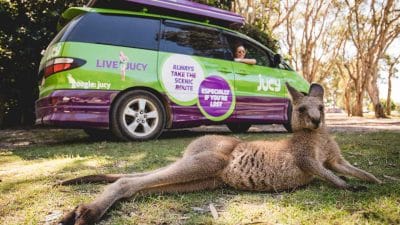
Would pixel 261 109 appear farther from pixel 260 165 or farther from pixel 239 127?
pixel 260 165

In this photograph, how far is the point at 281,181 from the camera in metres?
2.98

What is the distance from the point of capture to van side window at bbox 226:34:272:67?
8.00m

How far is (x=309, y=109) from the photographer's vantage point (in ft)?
10.1

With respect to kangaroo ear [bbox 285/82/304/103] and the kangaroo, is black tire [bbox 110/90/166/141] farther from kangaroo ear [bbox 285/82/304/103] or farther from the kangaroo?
kangaroo ear [bbox 285/82/304/103]

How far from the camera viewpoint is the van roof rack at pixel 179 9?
6746 mm

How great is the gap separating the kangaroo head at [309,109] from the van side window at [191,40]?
395cm

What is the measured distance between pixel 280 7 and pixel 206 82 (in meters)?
17.2

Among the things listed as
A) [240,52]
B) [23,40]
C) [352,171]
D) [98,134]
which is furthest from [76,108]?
[23,40]

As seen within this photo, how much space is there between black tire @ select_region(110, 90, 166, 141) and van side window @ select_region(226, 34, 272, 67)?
227 centimetres

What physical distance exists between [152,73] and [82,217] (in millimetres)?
4485

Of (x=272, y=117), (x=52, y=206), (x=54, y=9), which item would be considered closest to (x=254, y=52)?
(x=272, y=117)

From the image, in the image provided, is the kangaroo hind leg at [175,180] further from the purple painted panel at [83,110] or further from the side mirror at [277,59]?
the side mirror at [277,59]

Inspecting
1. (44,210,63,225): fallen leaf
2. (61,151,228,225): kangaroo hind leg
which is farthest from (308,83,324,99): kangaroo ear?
(44,210,63,225): fallen leaf

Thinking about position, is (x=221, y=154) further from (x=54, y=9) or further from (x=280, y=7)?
(x=280, y=7)
